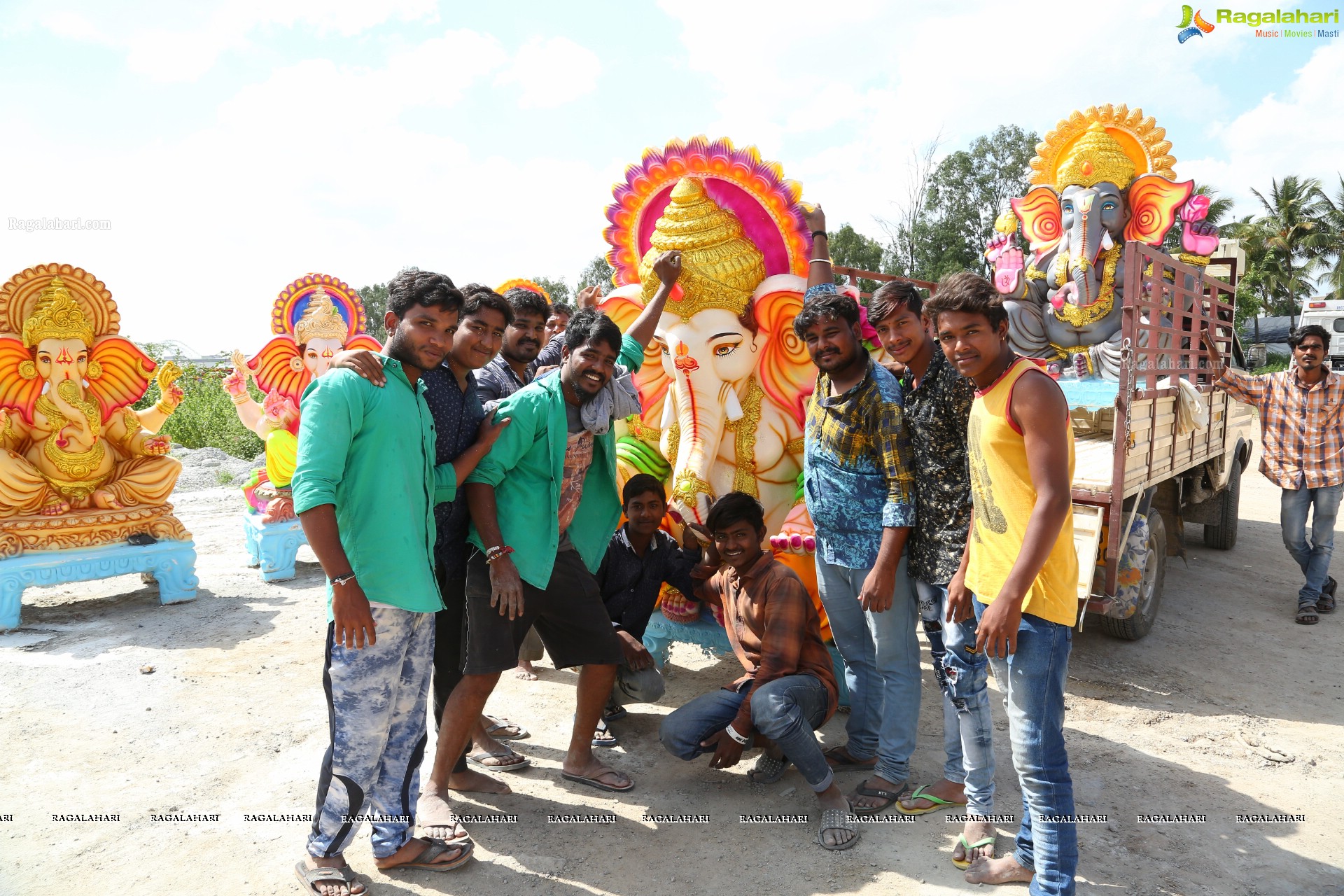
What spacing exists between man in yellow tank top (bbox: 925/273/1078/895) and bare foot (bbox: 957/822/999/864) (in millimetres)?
262

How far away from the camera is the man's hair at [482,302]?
8.80 ft

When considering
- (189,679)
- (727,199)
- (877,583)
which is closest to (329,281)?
(189,679)

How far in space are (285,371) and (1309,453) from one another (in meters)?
7.36

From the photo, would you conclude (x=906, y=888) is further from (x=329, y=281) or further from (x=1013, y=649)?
(x=329, y=281)

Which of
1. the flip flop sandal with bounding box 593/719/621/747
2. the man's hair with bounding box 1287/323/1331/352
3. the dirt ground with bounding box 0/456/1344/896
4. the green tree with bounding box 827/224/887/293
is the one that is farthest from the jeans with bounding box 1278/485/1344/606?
the green tree with bounding box 827/224/887/293

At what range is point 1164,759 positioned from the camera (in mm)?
3334

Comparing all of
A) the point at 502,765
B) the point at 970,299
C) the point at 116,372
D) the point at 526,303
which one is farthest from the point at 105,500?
the point at 970,299

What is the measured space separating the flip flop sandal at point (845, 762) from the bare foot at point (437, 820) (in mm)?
1417

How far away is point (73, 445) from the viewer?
5.54 m

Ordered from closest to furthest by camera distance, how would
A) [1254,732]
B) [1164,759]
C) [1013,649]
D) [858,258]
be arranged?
[1013,649]
[1164,759]
[1254,732]
[858,258]

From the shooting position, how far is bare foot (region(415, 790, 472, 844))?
2.70 m

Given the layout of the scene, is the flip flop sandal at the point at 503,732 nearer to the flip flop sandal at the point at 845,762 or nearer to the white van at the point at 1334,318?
the flip flop sandal at the point at 845,762

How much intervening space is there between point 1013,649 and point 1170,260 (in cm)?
333

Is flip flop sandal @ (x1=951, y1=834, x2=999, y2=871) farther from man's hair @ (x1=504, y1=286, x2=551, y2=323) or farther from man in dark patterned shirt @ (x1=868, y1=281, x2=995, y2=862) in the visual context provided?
man's hair @ (x1=504, y1=286, x2=551, y2=323)
